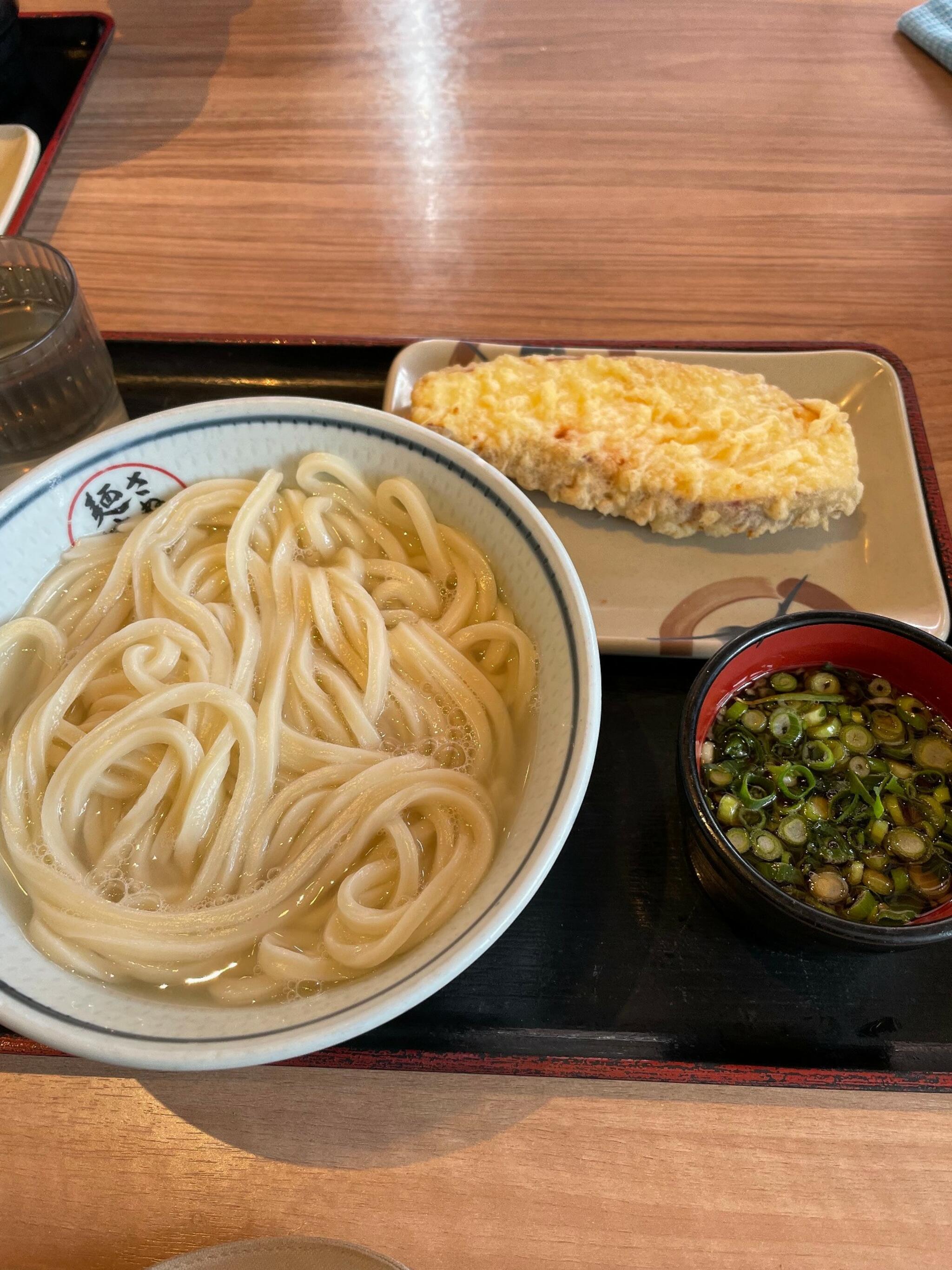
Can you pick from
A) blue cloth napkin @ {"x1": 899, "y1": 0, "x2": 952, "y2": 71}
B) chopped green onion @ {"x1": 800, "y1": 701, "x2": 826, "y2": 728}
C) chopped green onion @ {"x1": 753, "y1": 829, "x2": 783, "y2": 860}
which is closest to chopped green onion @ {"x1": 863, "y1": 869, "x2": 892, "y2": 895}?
chopped green onion @ {"x1": 753, "y1": 829, "x2": 783, "y2": 860}

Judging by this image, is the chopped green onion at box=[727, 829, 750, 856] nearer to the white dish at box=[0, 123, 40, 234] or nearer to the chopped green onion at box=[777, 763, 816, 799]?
the chopped green onion at box=[777, 763, 816, 799]

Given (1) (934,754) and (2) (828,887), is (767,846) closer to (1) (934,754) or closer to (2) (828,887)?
(2) (828,887)

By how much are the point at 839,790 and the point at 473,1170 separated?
2.51 ft

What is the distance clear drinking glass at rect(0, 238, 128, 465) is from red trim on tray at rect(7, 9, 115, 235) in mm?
738

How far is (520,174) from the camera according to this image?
2.51m

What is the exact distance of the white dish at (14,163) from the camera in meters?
2.16

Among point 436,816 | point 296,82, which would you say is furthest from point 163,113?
point 436,816

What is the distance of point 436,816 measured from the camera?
1243 mm

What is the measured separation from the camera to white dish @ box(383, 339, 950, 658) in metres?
1.58

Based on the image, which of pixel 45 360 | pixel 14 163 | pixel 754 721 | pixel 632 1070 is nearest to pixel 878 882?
pixel 754 721

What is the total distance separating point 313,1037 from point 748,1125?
661 millimetres

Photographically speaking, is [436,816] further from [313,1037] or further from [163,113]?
[163,113]

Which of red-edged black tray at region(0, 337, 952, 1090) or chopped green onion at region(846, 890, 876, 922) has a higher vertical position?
chopped green onion at region(846, 890, 876, 922)

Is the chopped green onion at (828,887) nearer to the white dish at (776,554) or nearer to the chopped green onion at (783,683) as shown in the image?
the chopped green onion at (783,683)
